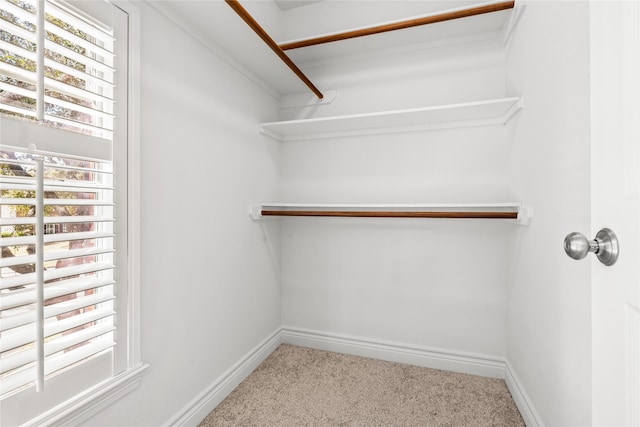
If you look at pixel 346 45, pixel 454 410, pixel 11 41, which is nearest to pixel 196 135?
pixel 11 41

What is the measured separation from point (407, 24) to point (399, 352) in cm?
195

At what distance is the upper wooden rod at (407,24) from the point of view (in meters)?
1.47

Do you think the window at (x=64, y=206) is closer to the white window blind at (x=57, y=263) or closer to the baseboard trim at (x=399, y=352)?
the white window blind at (x=57, y=263)

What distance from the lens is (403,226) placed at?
6.49 ft


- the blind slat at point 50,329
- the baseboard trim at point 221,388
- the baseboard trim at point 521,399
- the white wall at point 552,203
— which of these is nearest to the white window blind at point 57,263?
the blind slat at point 50,329

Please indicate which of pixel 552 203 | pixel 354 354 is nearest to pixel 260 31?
pixel 552 203

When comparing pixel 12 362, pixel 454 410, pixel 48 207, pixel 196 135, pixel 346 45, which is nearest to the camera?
pixel 12 362

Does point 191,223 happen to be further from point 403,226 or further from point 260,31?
point 403,226

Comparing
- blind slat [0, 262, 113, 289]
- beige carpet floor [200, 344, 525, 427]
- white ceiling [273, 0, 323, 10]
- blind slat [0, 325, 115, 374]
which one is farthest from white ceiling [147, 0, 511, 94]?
beige carpet floor [200, 344, 525, 427]

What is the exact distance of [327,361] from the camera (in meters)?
2.00

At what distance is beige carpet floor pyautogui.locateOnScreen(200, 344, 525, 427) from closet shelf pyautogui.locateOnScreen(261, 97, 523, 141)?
1.51 m

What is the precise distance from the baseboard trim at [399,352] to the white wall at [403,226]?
29mm

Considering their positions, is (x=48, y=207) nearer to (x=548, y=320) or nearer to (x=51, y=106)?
(x=51, y=106)

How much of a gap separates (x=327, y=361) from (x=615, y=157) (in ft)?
6.21
